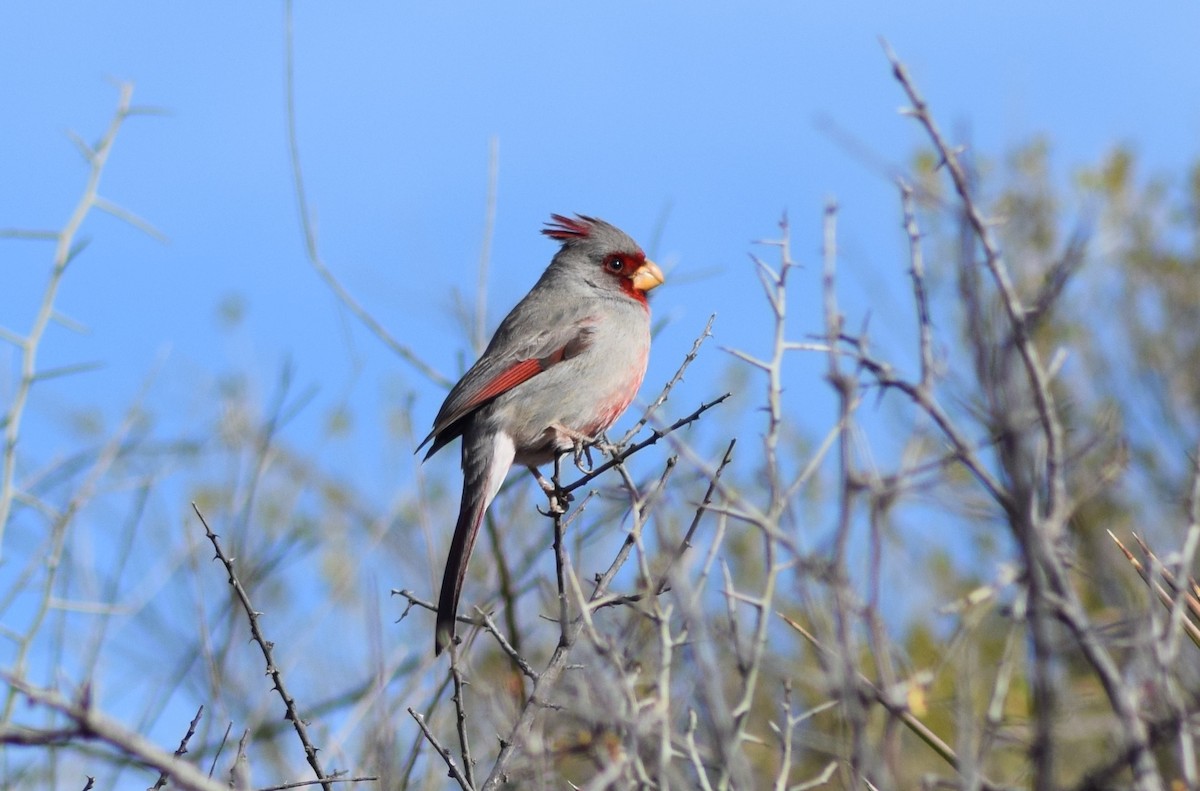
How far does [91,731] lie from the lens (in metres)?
1.89

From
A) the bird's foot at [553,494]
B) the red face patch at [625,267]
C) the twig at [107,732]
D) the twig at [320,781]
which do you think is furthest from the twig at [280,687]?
the red face patch at [625,267]

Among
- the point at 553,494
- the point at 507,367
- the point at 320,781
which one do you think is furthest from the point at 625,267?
the point at 320,781

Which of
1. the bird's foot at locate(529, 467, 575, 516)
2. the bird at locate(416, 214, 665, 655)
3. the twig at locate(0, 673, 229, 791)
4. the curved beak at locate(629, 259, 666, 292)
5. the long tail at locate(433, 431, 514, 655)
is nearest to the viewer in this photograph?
the twig at locate(0, 673, 229, 791)

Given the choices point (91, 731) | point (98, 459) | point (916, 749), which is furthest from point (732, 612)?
point (916, 749)

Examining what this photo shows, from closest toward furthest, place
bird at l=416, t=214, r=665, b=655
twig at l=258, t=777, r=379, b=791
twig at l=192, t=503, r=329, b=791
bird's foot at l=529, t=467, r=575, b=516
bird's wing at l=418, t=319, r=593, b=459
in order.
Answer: twig at l=258, t=777, r=379, b=791
twig at l=192, t=503, r=329, b=791
bird's foot at l=529, t=467, r=575, b=516
bird at l=416, t=214, r=665, b=655
bird's wing at l=418, t=319, r=593, b=459

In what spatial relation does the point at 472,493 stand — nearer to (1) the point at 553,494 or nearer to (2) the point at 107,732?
(1) the point at 553,494

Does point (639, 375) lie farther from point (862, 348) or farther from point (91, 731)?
point (91, 731)

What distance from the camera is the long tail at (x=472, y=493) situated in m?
5.69

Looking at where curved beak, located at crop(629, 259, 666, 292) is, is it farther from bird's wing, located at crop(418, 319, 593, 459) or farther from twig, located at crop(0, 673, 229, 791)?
twig, located at crop(0, 673, 229, 791)

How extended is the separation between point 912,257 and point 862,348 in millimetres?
176

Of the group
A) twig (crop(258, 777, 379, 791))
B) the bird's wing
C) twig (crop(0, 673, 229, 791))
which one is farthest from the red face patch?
twig (crop(0, 673, 229, 791))

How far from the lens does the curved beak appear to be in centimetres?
737

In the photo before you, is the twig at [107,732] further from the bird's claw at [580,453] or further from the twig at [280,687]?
the bird's claw at [580,453]

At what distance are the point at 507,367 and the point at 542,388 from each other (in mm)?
211
